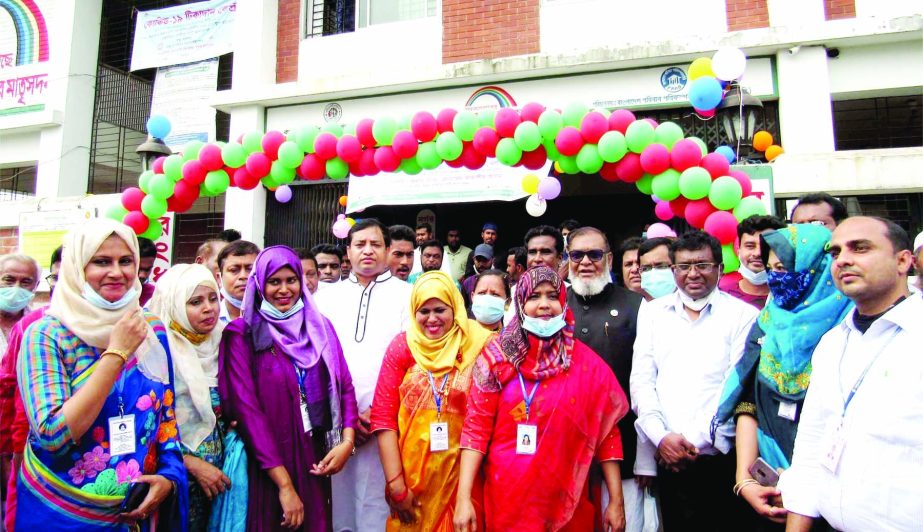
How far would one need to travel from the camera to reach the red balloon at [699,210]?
3611 millimetres

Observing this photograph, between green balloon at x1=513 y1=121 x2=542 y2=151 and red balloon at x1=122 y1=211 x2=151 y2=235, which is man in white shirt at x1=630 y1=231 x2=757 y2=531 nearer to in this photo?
green balloon at x1=513 y1=121 x2=542 y2=151

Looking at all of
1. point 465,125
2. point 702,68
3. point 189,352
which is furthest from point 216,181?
point 702,68

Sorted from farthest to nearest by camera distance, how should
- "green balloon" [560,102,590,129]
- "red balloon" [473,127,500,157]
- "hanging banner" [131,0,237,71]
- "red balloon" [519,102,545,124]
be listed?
"hanging banner" [131,0,237,71], "red balloon" [473,127,500,157], "red balloon" [519,102,545,124], "green balloon" [560,102,590,129]

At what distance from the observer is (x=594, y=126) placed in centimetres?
385

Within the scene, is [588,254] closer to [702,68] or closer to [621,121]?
[621,121]

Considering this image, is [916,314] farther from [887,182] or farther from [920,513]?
[887,182]

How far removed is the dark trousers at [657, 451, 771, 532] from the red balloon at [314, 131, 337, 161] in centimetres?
313

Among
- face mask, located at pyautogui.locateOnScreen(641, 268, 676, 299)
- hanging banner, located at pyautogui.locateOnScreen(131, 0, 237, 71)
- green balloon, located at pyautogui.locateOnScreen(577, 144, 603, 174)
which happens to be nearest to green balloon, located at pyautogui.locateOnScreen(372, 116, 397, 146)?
green balloon, located at pyautogui.locateOnScreen(577, 144, 603, 174)

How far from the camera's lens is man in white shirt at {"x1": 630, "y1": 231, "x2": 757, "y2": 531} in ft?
8.63

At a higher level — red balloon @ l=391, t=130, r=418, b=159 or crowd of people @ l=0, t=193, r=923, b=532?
red balloon @ l=391, t=130, r=418, b=159

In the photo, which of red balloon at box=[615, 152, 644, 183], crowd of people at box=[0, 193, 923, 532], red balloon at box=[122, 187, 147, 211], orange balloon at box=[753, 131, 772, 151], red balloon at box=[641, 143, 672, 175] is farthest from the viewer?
orange balloon at box=[753, 131, 772, 151]

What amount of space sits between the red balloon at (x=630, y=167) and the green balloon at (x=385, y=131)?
156cm

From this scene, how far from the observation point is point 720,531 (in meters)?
2.64

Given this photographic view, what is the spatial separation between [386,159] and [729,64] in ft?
8.91
